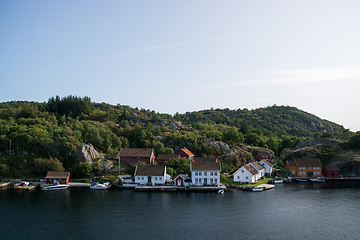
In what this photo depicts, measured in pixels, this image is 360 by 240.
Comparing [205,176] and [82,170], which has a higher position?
[82,170]

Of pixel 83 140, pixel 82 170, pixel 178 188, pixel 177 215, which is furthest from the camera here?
pixel 83 140

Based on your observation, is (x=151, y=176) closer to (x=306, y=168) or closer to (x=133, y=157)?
(x=133, y=157)

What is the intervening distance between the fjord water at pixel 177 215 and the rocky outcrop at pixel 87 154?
14277mm

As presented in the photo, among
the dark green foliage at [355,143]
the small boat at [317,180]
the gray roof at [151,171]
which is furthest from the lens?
the dark green foliage at [355,143]

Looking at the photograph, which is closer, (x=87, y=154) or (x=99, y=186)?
(x=99, y=186)

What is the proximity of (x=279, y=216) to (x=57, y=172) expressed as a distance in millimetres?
47954

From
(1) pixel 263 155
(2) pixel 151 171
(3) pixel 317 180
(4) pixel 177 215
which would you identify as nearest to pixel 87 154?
(2) pixel 151 171

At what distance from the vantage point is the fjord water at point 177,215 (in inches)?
1218

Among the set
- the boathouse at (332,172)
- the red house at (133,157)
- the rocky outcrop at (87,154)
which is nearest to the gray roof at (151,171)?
the red house at (133,157)

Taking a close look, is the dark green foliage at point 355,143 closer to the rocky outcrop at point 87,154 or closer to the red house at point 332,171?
the red house at point 332,171

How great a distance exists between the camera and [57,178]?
57531 mm

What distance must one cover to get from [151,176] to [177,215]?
21.1 metres

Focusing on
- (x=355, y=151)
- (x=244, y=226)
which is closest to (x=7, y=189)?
(x=244, y=226)

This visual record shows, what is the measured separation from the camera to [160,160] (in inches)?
2776
